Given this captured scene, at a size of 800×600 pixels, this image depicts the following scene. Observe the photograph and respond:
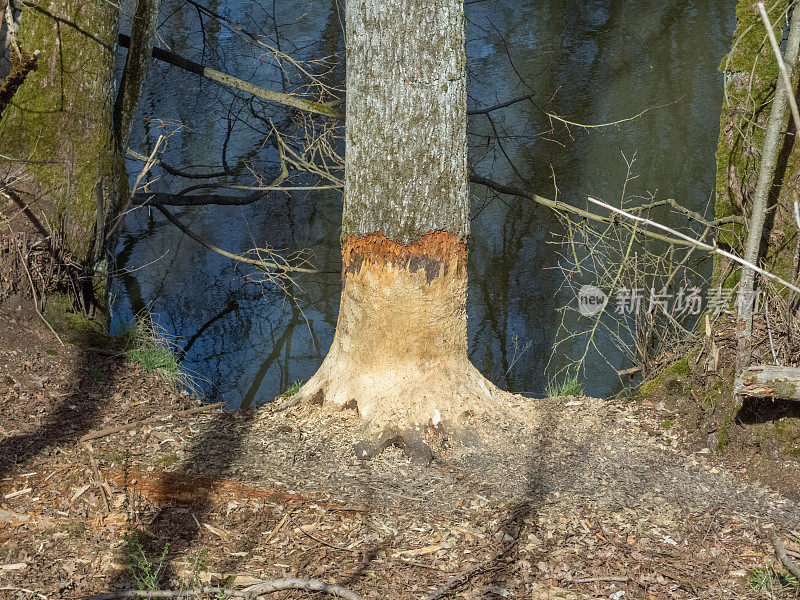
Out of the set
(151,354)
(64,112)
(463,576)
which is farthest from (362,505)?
(64,112)

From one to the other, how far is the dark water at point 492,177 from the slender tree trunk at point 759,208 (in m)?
2.33

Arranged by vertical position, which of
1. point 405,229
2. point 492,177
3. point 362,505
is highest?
point 492,177

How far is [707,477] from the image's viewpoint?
411cm

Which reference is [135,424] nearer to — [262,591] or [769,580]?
[262,591]

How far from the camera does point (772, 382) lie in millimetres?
3889

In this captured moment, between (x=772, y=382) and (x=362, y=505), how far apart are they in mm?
2235

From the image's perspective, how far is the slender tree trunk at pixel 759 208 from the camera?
3609 mm

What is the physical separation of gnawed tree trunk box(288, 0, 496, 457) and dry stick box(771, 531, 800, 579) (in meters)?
1.74

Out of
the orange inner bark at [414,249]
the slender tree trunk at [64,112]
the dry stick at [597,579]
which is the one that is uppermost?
the slender tree trunk at [64,112]

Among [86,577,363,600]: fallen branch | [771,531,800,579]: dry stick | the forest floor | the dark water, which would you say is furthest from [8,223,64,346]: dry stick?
[771,531,800,579]: dry stick

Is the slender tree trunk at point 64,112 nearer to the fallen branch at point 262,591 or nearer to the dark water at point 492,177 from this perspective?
the dark water at point 492,177

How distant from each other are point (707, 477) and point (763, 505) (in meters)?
0.33

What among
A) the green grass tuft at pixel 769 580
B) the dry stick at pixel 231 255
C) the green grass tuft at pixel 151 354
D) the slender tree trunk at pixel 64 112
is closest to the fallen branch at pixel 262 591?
the green grass tuft at pixel 769 580
